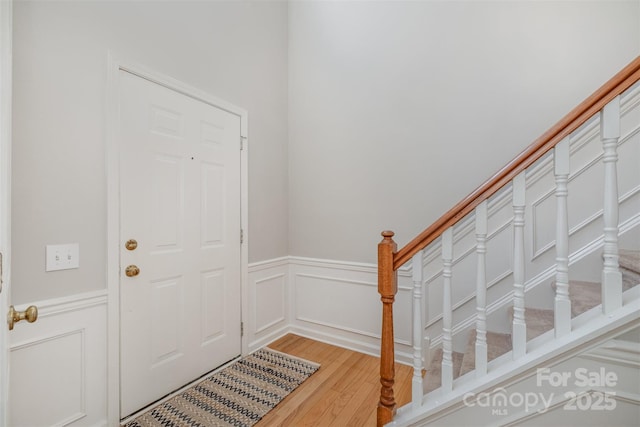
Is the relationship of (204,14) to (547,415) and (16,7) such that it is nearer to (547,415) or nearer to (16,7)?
(16,7)

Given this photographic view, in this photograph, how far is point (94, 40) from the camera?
151 centimetres

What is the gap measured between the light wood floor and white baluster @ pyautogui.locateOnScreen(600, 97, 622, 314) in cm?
136

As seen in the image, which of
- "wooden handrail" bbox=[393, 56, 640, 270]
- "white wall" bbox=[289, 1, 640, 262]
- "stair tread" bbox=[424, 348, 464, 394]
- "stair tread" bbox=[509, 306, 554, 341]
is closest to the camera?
"wooden handrail" bbox=[393, 56, 640, 270]

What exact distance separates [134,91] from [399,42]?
2020 millimetres

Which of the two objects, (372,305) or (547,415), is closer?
(547,415)

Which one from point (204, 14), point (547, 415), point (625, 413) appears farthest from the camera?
point (204, 14)

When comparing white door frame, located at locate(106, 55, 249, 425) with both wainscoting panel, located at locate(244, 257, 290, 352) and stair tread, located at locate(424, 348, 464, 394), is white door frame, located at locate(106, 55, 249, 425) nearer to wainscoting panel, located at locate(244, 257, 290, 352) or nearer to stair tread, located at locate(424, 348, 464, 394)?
wainscoting panel, located at locate(244, 257, 290, 352)

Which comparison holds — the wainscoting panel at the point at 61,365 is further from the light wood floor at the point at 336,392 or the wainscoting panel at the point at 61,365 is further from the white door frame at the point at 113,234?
the light wood floor at the point at 336,392

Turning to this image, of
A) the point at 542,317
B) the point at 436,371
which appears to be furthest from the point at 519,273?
the point at 436,371

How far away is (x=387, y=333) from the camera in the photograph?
58.0 inches

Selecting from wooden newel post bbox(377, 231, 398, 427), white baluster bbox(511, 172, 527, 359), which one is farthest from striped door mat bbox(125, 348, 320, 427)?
white baluster bbox(511, 172, 527, 359)

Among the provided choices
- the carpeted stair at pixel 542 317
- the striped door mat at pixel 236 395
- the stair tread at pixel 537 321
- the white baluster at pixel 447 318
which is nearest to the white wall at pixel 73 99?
the striped door mat at pixel 236 395

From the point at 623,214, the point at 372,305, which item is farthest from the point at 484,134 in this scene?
the point at 372,305

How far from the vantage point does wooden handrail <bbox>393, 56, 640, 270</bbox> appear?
1031mm
